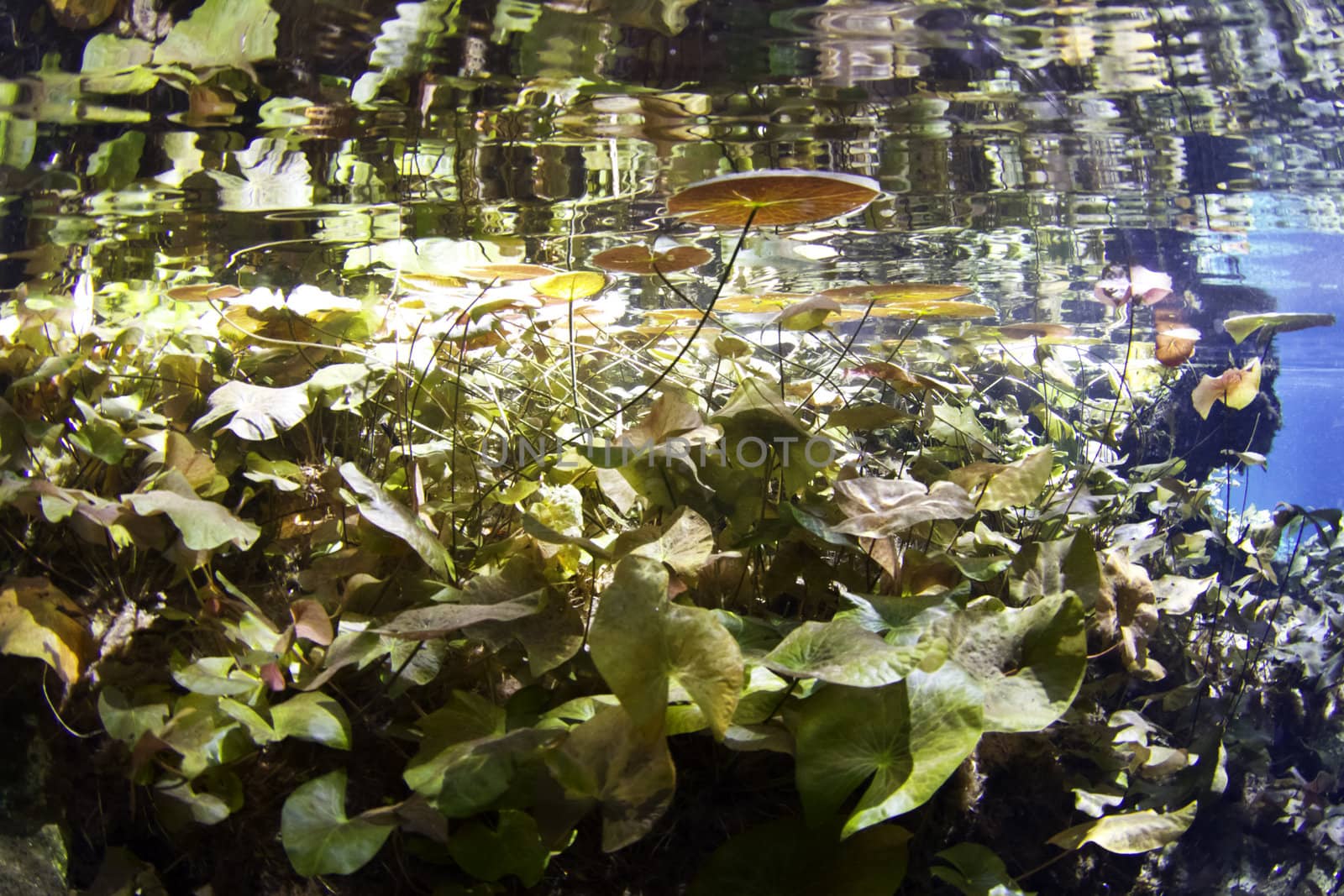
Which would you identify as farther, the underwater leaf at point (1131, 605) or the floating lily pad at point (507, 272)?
the floating lily pad at point (507, 272)

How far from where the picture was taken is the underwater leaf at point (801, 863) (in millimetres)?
1192

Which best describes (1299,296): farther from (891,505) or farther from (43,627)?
(43,627)

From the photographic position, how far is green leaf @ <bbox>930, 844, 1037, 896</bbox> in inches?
52.9

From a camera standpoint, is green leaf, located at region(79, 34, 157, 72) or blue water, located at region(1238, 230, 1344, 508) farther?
blue water, located at region(1238, 230, 1344, 508)

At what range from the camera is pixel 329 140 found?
11.2 feet

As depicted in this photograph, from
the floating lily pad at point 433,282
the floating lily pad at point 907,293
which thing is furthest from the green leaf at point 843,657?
the floating lily pad at point 433,282

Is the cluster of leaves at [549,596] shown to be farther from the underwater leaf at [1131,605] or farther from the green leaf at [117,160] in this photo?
the green leaf at [117,160]

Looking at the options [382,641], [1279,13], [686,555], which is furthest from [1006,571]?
[1279,13]

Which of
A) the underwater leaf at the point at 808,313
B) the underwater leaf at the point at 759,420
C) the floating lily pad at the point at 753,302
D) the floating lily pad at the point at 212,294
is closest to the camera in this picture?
the underwater leaf at the point at 759,420

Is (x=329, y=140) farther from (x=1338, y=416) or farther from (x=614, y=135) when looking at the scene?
(x=1338, y=416)

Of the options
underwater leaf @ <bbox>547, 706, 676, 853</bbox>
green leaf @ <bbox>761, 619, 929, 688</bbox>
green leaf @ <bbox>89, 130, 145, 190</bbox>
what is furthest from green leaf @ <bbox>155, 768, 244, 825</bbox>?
green leaf @ <bbox>89, 130, 145, 190</bbox>

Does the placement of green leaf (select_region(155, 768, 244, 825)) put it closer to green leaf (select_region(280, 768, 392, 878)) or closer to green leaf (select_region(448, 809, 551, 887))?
green leaf (select_region(280, 768, 392, 878))

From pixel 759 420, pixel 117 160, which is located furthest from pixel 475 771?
pixel 117 160

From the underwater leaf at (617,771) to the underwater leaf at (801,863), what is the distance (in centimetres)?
21
